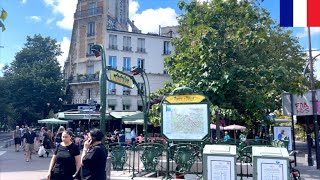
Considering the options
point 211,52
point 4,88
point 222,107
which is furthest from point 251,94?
point 4,88

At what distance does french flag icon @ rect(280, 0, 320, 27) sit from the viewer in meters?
8.36

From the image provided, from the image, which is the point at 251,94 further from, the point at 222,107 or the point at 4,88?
the point at 4,88

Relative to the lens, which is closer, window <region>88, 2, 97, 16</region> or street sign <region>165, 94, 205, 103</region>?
street sign <region>165, 94, 205, 103</region>

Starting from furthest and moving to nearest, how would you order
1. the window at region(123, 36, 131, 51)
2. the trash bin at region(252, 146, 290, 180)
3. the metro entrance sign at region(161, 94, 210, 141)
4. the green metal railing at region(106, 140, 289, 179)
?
the window at region(123, 36, 131, 51) < the metro entrance sign at region(161, 94, 210, 141) < the green metal railing at region(106, 140, 289, 179) < the trash bin at region(252, 146, 290, 180)

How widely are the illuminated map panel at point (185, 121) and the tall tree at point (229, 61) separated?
6.42 ft

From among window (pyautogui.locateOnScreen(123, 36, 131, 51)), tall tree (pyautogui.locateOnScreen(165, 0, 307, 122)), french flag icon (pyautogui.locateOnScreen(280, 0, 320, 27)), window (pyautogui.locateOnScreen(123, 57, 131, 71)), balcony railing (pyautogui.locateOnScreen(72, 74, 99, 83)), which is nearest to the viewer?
french flag icon (pyautogui.locateOnScreen(280, 0, 320, 27))

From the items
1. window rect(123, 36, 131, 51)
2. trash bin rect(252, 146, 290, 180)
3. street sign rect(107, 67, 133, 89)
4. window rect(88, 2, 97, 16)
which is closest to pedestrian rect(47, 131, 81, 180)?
trash bin rect(252, 146, 290, 180)

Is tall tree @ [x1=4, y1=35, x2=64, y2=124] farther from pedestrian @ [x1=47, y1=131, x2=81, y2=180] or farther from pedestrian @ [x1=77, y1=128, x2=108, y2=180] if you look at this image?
pedestrian @ [x1=77, y1=128, x2=108, y2=180]

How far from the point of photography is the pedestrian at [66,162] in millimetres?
5902

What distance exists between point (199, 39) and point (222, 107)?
8.92 ft

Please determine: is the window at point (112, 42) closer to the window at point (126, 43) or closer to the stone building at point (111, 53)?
the stone building at point (111, 53)

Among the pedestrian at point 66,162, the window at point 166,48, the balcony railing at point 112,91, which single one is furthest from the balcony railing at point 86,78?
the pedestrian at point 66,162

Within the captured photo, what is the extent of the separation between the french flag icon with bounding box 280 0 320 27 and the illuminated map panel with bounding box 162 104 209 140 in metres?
3.44

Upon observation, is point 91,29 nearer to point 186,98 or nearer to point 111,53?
point 111,53
